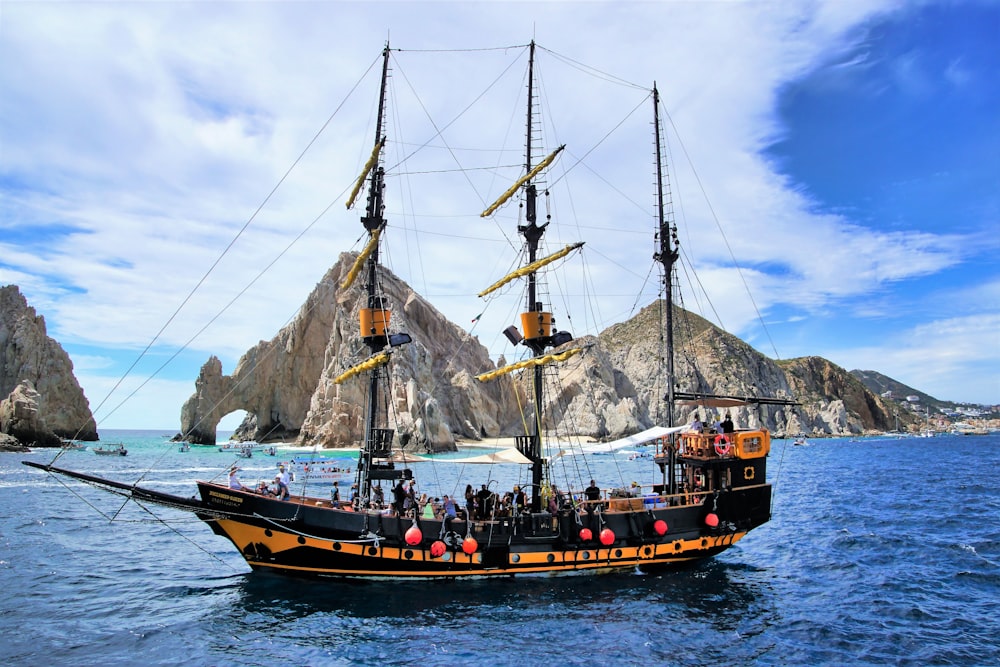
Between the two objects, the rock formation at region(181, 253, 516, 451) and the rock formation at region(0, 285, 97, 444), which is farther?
the rock formation at region(181, 253, 516, 451)

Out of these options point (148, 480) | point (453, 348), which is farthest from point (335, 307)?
point (148, 480)

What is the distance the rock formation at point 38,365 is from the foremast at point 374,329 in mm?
88940

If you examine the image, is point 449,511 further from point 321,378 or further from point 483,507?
point 321,378

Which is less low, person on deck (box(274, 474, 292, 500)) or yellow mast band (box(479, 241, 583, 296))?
yellow mast band (box(479, 241, 583, 296))

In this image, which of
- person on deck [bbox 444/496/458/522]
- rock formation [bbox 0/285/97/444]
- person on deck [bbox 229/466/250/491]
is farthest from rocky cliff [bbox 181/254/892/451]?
person on deck [bbox 444/496/458/522]

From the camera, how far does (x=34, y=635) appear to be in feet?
48.3

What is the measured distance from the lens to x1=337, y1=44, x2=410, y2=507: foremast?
2133 centimetres

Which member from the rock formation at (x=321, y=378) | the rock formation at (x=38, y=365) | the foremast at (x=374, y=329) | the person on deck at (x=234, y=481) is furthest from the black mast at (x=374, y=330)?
the rock formation at (x=38, y=365)

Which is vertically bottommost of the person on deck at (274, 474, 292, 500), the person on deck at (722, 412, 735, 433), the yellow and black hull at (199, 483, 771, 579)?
the yellow and black hull at (199, 483, 771, 579)

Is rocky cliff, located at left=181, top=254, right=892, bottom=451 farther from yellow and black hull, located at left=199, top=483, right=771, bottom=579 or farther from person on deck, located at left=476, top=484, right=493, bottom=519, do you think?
person on deck, located at left=476, top=484, right=493, bottom=519

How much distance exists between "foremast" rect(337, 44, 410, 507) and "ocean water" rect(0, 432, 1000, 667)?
3814 mm

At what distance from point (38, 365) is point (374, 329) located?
102m

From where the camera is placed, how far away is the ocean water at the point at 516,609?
46.7ft

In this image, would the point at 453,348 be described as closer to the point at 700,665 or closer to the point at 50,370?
the point at 50,370
